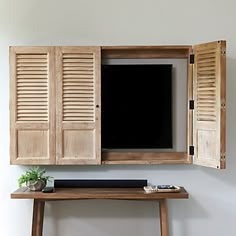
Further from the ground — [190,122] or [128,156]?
[190,122]

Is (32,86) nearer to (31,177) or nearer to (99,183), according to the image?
(31,177)

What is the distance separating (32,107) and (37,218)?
3.12 ft

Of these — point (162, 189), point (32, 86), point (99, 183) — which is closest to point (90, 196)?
point (99, 183)

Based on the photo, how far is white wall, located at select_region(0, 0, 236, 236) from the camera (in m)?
3.64

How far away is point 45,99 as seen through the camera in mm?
3490

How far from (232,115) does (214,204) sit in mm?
818

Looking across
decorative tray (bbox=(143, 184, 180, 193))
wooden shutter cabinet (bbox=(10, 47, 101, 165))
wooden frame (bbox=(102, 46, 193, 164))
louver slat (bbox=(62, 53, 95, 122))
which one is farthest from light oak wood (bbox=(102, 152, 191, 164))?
louver slat (bbox=(62, 53, 95, 122))

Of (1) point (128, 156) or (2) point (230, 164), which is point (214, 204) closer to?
(2) point (230, 164)

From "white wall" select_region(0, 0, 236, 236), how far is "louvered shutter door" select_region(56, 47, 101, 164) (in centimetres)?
21

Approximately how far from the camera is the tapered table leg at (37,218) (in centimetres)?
346

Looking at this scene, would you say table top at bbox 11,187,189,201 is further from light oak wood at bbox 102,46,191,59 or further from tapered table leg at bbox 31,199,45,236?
light oak wood at bbox 102,46,191,59

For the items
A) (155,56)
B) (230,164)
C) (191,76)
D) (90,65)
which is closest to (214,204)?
(230,164)

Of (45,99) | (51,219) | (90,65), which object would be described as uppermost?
(90,65)

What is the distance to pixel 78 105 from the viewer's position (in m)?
3.49
